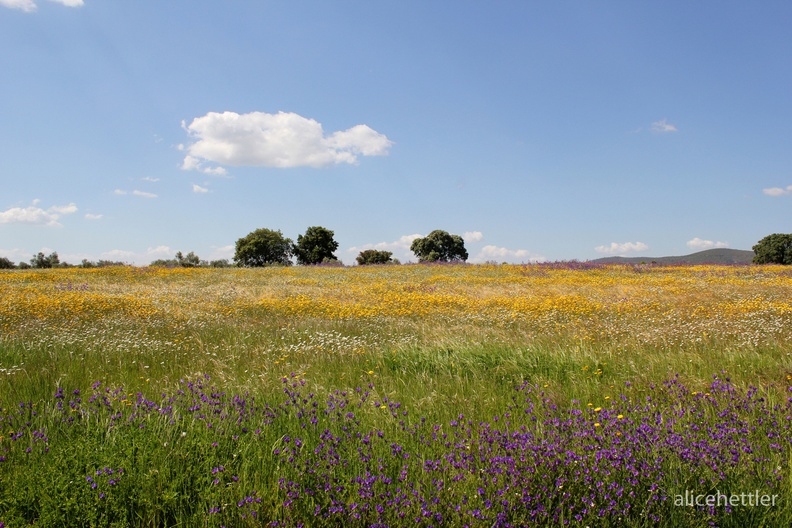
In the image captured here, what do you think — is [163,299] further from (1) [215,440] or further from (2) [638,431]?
(2) [638,431]

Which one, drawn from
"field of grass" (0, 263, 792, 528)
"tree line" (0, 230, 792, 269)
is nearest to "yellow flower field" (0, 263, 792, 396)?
"field of grass" (0, 263, 792, 528)

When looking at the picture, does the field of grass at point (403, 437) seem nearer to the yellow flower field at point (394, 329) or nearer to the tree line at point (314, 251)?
the yellow flower field at point (394, 329)

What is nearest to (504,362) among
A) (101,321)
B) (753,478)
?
(753,478)

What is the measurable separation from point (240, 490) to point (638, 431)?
2.93 meters

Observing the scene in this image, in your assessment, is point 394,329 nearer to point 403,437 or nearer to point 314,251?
point 403,437

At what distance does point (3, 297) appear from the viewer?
50.3ft

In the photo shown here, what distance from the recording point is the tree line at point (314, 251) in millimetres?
51312

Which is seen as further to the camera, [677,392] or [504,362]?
[504,362]

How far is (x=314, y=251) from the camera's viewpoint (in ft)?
236

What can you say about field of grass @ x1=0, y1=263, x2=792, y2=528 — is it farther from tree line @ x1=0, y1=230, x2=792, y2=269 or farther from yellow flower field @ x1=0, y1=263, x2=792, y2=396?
tree line @ x1=0, y1=230, x2=792, y2=269

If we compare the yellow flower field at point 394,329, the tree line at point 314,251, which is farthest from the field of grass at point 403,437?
the tree line at point 314,251

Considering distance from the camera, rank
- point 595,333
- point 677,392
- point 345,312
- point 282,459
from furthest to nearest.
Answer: point 345,312
point 595,333
point 677,392
point 282,459

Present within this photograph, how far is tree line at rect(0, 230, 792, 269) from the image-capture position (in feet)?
168

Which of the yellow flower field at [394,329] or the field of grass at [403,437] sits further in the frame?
the yellow flower field at [394,329]
